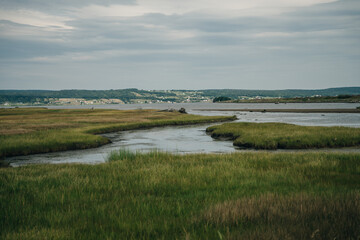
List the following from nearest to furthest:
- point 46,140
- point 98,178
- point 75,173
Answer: point 98,178
point 75,173
point 46,140

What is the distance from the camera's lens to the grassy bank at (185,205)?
6.00 meters

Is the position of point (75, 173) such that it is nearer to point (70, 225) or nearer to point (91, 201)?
point (91, 201)

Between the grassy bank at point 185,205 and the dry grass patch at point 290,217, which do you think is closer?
the dry grass patch at point 290,217

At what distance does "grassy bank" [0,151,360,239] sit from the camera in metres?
6.00

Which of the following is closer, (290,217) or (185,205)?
(290,217)

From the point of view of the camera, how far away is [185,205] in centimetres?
833

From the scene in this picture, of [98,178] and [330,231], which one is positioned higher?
[330,231]

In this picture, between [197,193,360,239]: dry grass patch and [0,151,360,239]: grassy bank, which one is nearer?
[197,193,360,239]: dry grass patch

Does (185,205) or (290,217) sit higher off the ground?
(290,217)

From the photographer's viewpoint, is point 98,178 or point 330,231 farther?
point 98,178

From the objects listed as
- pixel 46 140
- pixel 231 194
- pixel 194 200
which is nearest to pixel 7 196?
pixel 194 200

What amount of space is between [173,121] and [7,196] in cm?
6041

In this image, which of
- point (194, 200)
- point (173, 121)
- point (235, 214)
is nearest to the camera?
point (235, 214)

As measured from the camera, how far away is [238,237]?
5.26 m
